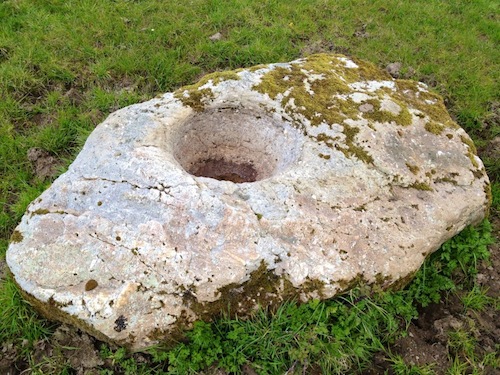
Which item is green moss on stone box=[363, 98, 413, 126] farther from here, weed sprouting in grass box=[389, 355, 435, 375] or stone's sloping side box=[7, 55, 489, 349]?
weed sprouting in grass box=[389, 355, 435, 375]

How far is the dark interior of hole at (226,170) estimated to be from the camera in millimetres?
4298

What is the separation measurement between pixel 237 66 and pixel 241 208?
11.4ft

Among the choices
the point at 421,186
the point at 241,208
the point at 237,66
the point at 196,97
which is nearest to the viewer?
the point at 241,208

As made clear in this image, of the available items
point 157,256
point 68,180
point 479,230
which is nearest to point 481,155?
point 479,230

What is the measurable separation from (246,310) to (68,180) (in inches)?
68.3

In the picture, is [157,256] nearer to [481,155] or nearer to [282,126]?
[282,126]

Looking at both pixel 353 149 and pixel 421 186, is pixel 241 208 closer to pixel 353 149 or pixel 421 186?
pixel 353 149

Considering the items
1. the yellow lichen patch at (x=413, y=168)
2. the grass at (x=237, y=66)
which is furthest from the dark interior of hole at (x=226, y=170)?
the grass at (x=237, y=66)

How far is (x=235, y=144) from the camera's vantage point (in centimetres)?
430

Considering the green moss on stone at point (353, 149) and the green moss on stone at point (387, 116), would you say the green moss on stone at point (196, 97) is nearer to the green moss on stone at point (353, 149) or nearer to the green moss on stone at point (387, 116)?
the green moss on stone at point (353, 149)

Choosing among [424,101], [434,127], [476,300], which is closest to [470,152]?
[434,127]

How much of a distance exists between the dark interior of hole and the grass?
5.18 ft

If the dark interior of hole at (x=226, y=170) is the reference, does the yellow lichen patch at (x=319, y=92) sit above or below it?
above

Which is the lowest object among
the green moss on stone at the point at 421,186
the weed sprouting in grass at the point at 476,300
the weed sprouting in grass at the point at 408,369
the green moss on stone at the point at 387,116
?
the weed sprouting in grass at the point at 408,369
